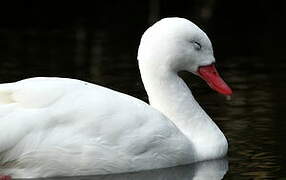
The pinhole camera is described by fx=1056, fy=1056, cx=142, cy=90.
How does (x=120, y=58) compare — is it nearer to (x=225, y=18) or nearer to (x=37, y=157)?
(x=225, y=18)

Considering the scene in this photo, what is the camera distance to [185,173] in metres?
10.0

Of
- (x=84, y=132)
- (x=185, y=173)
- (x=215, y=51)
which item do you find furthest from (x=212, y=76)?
(x=215, y=51)

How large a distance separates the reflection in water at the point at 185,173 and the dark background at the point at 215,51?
0.15 m

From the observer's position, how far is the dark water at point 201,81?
1019 centimetres

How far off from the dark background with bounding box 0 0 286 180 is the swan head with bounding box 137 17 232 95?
1.07 metres

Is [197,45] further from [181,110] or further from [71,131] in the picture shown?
[71,131]

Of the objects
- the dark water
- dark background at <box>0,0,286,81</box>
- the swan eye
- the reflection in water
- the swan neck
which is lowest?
dark background at <box>0,0,286,81</box>

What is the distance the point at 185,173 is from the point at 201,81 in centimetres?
580

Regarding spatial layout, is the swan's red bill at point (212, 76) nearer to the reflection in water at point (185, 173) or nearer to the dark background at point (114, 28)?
the reflection in water at point (185, 173)

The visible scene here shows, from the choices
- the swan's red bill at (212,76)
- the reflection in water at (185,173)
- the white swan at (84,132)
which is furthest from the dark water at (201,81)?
the swan's red bill at (212,76)

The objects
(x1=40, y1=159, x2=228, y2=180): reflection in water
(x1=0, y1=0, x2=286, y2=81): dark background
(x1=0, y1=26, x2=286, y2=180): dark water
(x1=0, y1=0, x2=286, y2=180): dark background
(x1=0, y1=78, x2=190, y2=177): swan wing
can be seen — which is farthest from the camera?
(x1=0, y1=0, x2=286, y2=81): dark background

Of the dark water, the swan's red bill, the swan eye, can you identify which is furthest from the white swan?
the swan's red bill

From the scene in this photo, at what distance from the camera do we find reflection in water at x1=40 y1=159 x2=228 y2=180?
9766 millimetres

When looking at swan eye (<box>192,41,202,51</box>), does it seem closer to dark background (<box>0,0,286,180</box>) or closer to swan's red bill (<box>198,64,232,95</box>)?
swan's red bill (<box>198,64,232,95</box>)
